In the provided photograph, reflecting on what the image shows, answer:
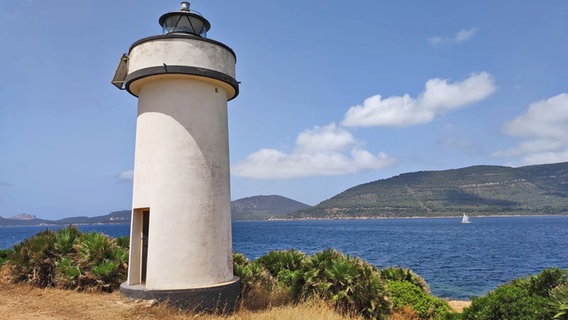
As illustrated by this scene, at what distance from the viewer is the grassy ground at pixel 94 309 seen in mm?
8039

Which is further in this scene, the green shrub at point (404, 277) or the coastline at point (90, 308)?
the green shrub at point (404, 277)

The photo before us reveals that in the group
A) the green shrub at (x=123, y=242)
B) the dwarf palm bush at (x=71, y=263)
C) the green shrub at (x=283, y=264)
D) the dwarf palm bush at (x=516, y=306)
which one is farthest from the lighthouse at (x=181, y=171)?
the dwarf palm bush at (x=516, y=306)

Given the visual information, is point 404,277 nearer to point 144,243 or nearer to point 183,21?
point 144,243

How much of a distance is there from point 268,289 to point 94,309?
509 cm

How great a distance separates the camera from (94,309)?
845 cm

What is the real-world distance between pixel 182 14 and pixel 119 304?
694cm

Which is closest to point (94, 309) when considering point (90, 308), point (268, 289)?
point (90, 308)

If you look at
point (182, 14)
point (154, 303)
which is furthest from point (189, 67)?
point (154, 303)

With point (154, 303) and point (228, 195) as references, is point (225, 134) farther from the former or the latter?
point (154, 303)

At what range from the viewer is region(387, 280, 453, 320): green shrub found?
486 inches

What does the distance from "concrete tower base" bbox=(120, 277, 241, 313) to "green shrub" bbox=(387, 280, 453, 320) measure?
5417 millimetres

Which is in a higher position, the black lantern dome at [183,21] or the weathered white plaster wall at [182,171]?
the black lantern dome at [183,21]

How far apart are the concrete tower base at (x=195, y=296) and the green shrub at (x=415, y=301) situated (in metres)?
5.42

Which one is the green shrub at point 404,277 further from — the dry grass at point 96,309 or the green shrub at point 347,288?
the dry grass at point 96,309
